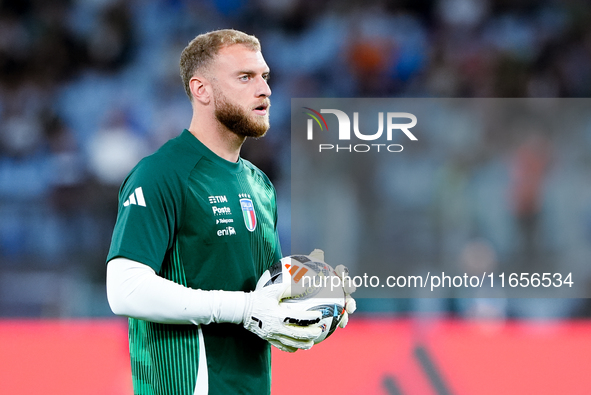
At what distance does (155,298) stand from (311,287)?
0.58 meters

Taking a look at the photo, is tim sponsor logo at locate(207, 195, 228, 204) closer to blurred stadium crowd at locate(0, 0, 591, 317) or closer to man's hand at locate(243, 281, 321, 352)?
man's hand at locate(243, 281, 321, 352)

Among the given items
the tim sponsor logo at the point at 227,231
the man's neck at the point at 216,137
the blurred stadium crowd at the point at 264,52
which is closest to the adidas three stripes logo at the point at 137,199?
the tim sponsor logo at the point at 227,231

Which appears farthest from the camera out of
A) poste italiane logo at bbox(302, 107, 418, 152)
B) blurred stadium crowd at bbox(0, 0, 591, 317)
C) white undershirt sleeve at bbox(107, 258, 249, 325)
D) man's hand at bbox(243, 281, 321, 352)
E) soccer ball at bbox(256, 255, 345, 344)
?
blurred stadium crowd at bbox(0, 0, 591, 317)

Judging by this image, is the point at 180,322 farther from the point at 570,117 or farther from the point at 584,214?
the point at 570,117

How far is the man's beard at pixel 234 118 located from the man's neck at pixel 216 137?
0.02m

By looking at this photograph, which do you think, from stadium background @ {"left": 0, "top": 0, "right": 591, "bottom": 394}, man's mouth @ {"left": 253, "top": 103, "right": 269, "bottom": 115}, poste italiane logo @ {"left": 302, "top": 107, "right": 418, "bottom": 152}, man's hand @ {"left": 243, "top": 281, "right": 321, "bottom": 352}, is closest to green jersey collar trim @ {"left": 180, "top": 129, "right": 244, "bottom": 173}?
man's mouth @ {"left": 253, "top": 103, "right": 269, "bottom": 115}

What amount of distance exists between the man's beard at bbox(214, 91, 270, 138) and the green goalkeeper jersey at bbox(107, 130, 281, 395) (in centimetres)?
13

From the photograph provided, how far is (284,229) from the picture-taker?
658cm

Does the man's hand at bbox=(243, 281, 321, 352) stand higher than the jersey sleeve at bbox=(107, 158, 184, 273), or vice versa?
the jersey sleeve at bbox=(107, 158, 184, 273)

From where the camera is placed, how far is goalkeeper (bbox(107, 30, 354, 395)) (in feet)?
7.01

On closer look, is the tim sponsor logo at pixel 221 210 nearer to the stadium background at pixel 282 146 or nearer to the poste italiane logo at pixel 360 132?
the stadium background at pixel 282 146

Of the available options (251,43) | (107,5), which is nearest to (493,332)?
(251,43)

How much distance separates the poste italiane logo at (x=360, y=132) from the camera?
690 centimetres

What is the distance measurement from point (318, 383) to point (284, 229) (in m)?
2.61
